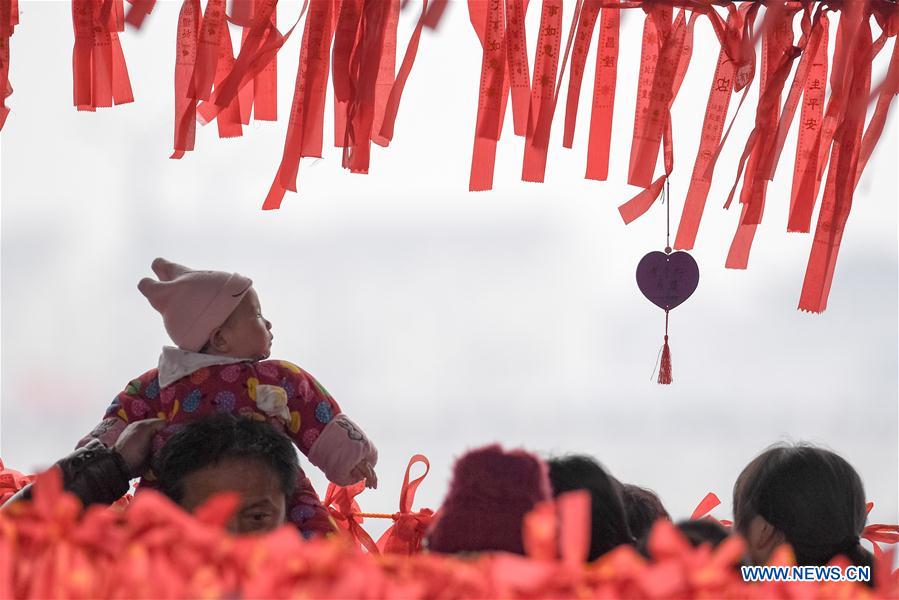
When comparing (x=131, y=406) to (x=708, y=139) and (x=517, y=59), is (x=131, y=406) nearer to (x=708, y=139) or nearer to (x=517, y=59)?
(x=517, y=59)

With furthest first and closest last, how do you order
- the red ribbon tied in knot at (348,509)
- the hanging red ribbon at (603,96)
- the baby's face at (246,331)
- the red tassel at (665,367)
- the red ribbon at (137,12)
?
the red ribbon tied in knot at (348,509), the red tassel at (665,367), the hanging red ribbon at (603,96), the baby's face at (246,331), the red ribbon at (137,12)

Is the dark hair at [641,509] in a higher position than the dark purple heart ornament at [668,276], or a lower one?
lower

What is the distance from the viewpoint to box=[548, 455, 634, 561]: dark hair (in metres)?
1.30

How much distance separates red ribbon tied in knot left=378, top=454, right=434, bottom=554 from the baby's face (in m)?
0.54

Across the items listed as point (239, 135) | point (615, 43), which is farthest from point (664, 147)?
point (239, 135)

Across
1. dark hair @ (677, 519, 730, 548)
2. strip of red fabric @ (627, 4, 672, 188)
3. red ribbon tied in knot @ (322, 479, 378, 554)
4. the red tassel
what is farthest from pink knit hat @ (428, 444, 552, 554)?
red ribbon tied in knot @ (322, 479, 378, 554)

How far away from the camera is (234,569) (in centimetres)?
67

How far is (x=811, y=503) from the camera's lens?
5.34ft

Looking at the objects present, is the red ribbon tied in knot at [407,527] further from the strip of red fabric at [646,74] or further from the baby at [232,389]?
the strip of red fabric at [646,74]

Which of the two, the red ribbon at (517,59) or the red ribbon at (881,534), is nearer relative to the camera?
the red ribbon at (517,59)

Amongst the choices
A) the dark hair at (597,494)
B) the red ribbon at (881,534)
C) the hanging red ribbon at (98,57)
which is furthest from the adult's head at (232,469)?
the red ribbon at (881,534)

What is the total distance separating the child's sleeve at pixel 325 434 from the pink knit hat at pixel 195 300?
125 millimetres

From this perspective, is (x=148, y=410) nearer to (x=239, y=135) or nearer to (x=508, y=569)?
(x=239, y=135)

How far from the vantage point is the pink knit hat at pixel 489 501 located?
1.00 meters
